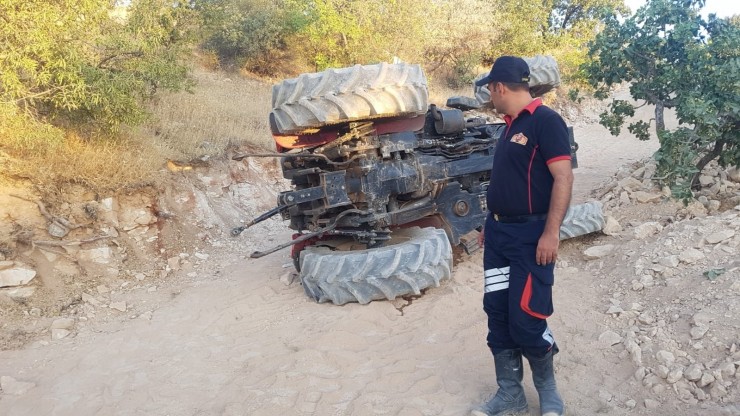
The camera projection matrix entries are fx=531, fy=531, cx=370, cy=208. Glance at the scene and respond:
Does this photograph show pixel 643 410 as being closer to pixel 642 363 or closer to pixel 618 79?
pixel 642 363

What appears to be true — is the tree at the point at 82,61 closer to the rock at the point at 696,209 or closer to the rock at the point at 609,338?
the rock at the point at 609,338

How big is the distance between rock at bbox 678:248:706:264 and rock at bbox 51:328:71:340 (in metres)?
5.40

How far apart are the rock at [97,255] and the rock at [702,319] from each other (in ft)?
18.8

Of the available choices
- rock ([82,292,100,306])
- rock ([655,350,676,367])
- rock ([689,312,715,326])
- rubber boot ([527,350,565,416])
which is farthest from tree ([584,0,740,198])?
rock ([82,292,100,306])

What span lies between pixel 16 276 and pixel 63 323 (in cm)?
95

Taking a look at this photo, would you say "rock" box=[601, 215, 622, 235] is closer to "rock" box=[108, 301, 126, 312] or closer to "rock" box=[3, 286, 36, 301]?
"rock" box=[108, 301, 126, 312]

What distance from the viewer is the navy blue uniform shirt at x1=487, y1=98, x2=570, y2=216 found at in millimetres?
2764

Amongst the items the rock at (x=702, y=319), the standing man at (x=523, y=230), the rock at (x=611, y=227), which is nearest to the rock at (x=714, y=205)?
the rock at (x=611, y=227)

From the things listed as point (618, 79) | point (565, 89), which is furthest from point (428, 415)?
point (565, 89)

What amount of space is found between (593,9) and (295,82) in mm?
25473

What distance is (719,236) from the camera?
15.1ft

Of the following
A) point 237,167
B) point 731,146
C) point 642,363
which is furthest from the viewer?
point 237,167

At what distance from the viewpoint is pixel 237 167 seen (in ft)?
28.9

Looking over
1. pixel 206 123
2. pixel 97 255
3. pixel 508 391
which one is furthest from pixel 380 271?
pixel 206 123
